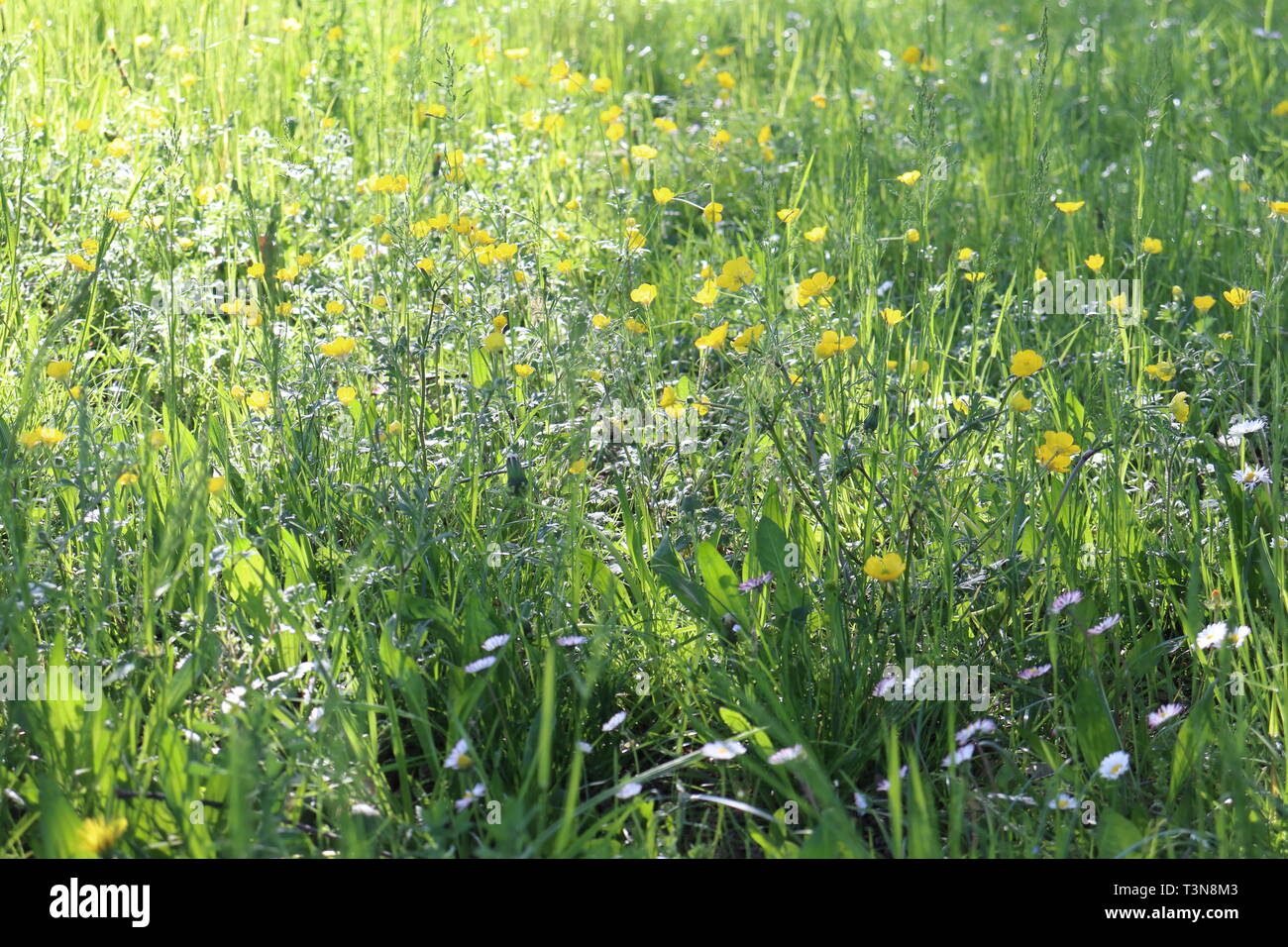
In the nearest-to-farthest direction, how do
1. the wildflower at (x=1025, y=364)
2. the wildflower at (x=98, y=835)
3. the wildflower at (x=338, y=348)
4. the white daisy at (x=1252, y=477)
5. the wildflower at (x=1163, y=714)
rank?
the wildflower at (x=98, y=835) → the wildflower at (x=1163, y=714) → the wildflower at (x=1025, y=364) → the white daisy at (x=1252, y=477) → the wildflower at (x=338, y=348)

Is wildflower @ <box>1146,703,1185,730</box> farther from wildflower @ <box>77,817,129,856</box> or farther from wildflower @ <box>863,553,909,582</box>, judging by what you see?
wildflower @ <box>77,817,129,856</box>

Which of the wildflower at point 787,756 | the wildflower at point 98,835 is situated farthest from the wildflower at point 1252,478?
the wildflower at point 98,835

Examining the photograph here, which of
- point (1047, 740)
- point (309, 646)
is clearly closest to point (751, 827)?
point (1047, 740)

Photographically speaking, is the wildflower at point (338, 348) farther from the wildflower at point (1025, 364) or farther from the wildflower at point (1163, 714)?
the wildflower at point (1163, 714)

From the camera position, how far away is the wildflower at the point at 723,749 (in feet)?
5.59

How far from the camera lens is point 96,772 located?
1642mm

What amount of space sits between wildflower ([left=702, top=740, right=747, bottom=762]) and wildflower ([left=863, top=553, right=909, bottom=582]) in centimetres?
36

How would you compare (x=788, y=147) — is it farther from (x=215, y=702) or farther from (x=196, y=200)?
(x=215, y=702)

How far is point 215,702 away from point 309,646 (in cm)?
17

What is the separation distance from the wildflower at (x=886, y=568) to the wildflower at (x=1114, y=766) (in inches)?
16.0

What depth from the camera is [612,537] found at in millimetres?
2359

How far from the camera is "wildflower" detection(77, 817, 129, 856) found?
1530mm
